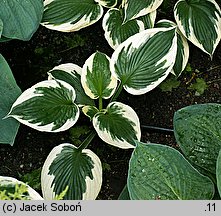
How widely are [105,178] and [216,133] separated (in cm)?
54

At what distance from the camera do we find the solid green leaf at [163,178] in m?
0.91

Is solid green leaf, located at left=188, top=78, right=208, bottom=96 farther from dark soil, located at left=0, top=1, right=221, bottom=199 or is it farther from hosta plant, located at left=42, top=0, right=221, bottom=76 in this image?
hosta plant, located at left=42, top=0, right=221, bottom=76

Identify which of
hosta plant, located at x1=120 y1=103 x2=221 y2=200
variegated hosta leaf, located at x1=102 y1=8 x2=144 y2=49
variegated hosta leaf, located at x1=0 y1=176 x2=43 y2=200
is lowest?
variegated hosta leaf, located at x1=0 y1=176 x2=43 y2=200

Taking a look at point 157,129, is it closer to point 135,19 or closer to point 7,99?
point 135,19

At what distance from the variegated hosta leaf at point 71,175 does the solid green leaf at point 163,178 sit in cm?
39

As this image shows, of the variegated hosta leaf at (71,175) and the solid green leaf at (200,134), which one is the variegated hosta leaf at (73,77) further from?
the solid green leaf at (200,134)

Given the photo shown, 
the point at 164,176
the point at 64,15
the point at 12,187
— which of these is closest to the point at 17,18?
the point at 64,15

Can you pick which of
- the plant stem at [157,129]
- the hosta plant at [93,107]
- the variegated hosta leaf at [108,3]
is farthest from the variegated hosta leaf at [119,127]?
the variegated hosta leaf at [108,3]

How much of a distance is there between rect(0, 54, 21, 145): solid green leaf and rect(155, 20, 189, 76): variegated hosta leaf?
47 centimetres

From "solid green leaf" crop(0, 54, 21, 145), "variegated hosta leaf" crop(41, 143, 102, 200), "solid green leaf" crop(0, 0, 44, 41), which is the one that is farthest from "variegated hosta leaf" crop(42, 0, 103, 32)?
"variegated hosta leaf" crop(41, 143, 102, 200)

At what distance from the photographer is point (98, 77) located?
1.33m

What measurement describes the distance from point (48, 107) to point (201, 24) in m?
0.51

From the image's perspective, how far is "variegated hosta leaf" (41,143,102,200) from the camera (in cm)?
127

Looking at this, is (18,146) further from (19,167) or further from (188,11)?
(188,11)
